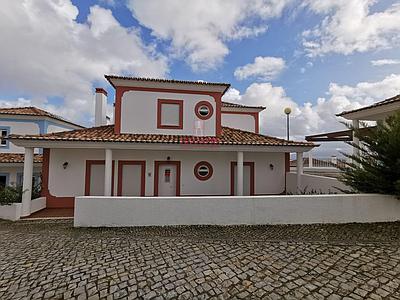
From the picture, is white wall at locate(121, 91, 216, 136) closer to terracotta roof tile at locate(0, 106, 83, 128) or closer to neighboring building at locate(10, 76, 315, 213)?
neighboring building at locate(10, 76, 315, 213)

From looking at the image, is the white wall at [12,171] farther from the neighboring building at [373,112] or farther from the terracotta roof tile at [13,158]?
the neighboring building at [373,112]

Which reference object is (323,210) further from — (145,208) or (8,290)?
(8,290)

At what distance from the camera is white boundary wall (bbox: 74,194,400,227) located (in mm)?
7188

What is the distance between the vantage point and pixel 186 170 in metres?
12.2

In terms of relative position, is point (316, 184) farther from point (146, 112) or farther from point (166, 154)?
point (146, 112)

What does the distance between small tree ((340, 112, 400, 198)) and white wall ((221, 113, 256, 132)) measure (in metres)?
10.0

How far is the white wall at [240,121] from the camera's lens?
17922 mm

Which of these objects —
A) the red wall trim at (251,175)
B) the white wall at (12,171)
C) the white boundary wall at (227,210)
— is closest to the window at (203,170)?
the red wall trim at (251,175)

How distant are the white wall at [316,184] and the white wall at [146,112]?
651 cm

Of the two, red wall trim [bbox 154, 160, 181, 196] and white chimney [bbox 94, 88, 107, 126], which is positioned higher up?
white chimney [bbox 94, 88, 107, 126]

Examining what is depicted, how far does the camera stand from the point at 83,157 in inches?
445

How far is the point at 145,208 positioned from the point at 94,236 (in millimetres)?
1664

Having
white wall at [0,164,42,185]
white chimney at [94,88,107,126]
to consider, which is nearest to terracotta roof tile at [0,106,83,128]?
white wall at [0,164,42,185]

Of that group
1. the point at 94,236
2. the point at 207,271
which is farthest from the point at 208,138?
the point at 207,271
